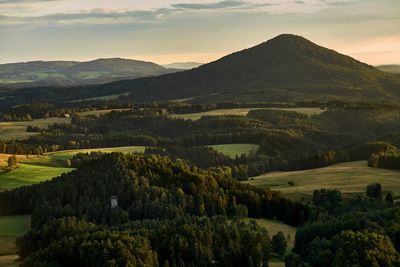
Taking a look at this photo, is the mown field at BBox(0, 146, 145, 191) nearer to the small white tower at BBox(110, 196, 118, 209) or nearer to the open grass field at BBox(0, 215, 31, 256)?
the open grass field at BBox(0, 215, 31, 256)

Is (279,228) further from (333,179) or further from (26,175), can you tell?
(26,175)

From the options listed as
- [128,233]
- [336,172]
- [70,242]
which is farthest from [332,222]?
[336,172]

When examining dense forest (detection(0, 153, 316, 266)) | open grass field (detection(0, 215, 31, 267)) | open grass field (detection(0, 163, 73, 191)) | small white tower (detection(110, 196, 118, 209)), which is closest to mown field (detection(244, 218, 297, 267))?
dense forest (detection(0, 153, 316, 266))

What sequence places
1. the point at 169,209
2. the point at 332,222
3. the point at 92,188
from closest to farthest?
the point at 332,222 → the point at 169,209 → the point at 92,188

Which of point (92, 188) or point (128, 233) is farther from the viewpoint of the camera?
point (92, 188)

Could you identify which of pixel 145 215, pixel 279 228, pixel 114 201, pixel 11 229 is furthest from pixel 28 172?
pixel 279 228

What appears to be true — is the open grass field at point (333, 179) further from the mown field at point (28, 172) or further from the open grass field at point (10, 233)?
the open grass field at point (10, 233)

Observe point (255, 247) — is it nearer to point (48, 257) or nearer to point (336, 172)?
point (48, 257)
